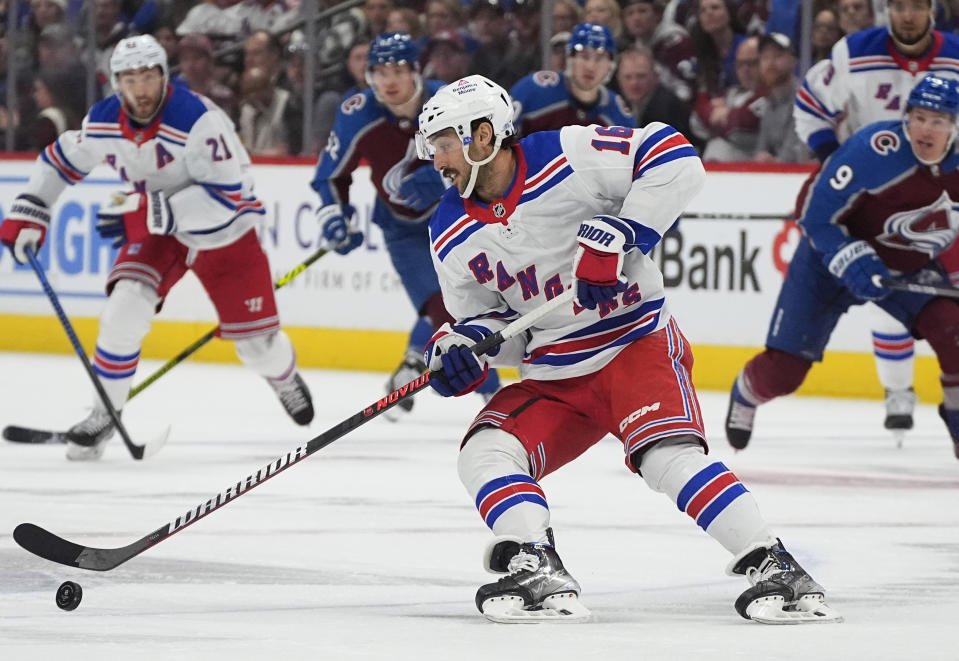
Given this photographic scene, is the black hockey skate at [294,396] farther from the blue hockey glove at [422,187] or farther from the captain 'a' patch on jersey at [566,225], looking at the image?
the captain 'a' patch on jersey at [566,225]

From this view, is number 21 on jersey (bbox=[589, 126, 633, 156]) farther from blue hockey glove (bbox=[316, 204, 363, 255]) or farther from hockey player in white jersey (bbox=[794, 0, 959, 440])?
blue hockey glove (bbox=[316, 204, 363, 255])

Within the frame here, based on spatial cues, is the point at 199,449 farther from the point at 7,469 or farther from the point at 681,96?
the point at 681,96

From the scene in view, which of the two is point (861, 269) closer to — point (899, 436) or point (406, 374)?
point (899, 436)

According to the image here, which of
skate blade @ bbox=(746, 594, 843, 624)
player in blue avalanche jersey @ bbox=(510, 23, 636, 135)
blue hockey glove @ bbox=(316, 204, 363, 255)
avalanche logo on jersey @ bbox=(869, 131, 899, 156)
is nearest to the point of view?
skate blade @ bbox=(746, 594, 843, 624)

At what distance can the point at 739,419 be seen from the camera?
18.3 feet

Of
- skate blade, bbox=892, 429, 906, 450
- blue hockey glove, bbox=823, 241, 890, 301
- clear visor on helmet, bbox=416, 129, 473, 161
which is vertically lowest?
skate blade, bbox=892, 429, 906, 450

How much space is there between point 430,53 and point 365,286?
113 cm

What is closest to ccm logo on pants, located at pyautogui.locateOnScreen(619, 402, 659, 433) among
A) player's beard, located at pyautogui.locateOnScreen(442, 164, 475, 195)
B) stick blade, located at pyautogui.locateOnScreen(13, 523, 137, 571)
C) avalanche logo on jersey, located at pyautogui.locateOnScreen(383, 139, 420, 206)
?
player's beard, located at pyautogui.locateOnScreen(442, 164, 475, 195)

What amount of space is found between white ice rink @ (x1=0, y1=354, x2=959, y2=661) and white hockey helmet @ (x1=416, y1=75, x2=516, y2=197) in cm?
80

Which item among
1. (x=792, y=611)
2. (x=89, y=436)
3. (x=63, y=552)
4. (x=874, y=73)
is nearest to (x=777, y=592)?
(x=792, y=611)

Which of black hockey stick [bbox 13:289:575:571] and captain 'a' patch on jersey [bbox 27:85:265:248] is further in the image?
captain 'a' patch on jersey [bbox 27:85:265:248]

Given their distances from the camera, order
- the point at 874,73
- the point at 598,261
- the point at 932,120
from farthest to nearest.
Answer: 1. the point at 874,73
2. the point at 932,120
3. the point at 598,261

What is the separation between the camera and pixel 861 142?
5.12m

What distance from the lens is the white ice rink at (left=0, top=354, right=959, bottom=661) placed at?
2.84m
